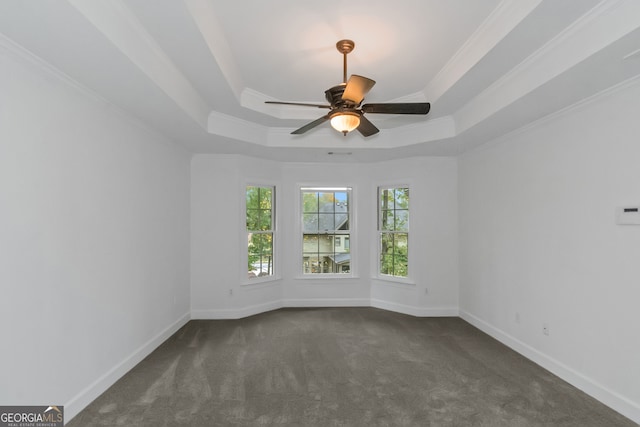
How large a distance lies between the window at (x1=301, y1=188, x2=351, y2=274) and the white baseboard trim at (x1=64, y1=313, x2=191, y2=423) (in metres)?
2.50

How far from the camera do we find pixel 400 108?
2697mm

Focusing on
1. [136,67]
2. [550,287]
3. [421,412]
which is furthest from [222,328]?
[550,287]

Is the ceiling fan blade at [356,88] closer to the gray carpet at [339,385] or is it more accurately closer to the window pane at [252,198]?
the gray carpet at [339,385]

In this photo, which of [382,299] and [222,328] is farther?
[382,299]

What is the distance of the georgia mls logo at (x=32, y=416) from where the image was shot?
84.5 inches

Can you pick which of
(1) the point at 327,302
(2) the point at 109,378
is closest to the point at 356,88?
(2) the point at 109,378

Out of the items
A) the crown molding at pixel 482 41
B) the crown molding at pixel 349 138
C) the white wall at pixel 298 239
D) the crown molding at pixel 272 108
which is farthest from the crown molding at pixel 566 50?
the white wall at pixel 298 239

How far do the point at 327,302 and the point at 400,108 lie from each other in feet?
13.1

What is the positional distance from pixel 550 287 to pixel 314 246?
3476 mm

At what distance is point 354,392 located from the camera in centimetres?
300

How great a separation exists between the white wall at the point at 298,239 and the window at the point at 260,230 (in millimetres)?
142

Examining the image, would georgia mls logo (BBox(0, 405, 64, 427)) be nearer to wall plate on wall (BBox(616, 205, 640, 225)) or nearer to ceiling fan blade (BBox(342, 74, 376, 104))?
ceiling fan blade (BBox(342, 74, 376, 104))

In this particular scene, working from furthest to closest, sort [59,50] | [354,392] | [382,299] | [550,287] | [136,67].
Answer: [382,299], [550,287], [354,392], [136,67], [59,50]

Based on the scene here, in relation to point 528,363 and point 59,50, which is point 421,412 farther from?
point 59,50
